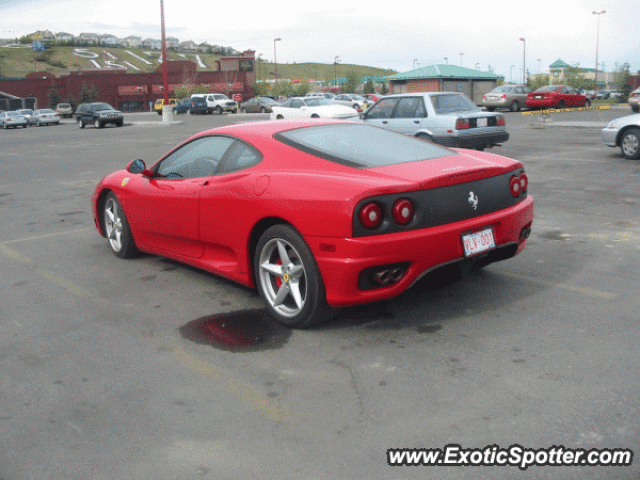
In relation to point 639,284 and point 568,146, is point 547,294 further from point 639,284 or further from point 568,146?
point 568,146

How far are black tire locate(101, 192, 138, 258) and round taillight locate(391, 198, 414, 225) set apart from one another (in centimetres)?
324

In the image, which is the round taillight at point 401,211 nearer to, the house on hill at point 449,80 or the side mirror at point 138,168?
the side mirror at point 138,168

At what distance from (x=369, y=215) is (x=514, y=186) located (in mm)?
1423

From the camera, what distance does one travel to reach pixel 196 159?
5527mm

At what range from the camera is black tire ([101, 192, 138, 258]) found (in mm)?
6383

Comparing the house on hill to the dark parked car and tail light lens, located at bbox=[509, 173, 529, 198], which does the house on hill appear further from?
tail light lens, located at bbox=[509, 173, 529, 198]

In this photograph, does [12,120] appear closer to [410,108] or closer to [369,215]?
[410,108]

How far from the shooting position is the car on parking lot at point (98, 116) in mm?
38500

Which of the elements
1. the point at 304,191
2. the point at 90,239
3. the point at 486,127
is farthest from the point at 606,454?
the point at 486,127

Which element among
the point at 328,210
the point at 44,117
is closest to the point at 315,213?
the point at 328,210

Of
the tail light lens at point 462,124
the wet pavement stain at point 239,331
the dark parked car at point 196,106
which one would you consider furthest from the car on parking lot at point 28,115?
the wet pavement stain at point 239,331

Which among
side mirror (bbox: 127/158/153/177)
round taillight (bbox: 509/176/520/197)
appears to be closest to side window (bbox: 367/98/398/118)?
side mirror (bbox: 127/158/153/177)

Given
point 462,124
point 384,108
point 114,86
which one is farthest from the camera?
point 114,86

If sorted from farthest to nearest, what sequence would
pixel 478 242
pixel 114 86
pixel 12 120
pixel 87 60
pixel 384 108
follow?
1. pixel 87 60
2. pixel 114 86
3. pixel 12 120
4. pixel 384 108
5. pixel 478 242
